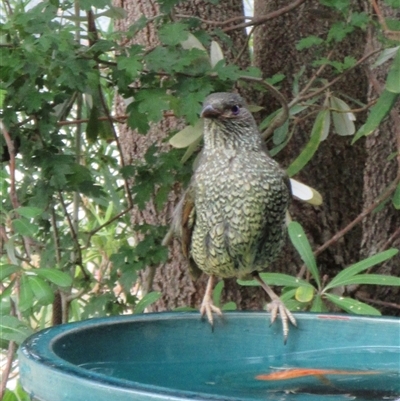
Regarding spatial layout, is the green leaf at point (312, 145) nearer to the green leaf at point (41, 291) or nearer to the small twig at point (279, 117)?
the small twig at point (279, 117)

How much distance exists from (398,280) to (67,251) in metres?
1.48

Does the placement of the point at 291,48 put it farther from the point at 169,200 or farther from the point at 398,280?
the point at 398,280

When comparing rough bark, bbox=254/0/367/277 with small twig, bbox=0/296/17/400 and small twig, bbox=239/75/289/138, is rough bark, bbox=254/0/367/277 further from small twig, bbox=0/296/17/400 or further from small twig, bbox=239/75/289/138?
small twig, bbox=0/296/17/400

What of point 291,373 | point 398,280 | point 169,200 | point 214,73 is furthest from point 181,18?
point 291,373

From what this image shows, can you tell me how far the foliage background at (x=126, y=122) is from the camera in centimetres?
310

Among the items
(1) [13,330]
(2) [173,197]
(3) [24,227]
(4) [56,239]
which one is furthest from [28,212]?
(2) [173,197]

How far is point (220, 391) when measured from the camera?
6.32 ft

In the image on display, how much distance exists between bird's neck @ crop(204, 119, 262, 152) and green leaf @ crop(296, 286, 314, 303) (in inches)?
23.0

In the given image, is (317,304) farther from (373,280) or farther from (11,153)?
(11,153)

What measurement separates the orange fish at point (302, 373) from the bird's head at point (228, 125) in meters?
1.21

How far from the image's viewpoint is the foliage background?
3096mm

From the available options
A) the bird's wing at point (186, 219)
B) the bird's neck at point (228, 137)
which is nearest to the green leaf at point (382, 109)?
the bird's neck at point (228, 137)

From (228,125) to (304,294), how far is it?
724mm

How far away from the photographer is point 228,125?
321 cm
